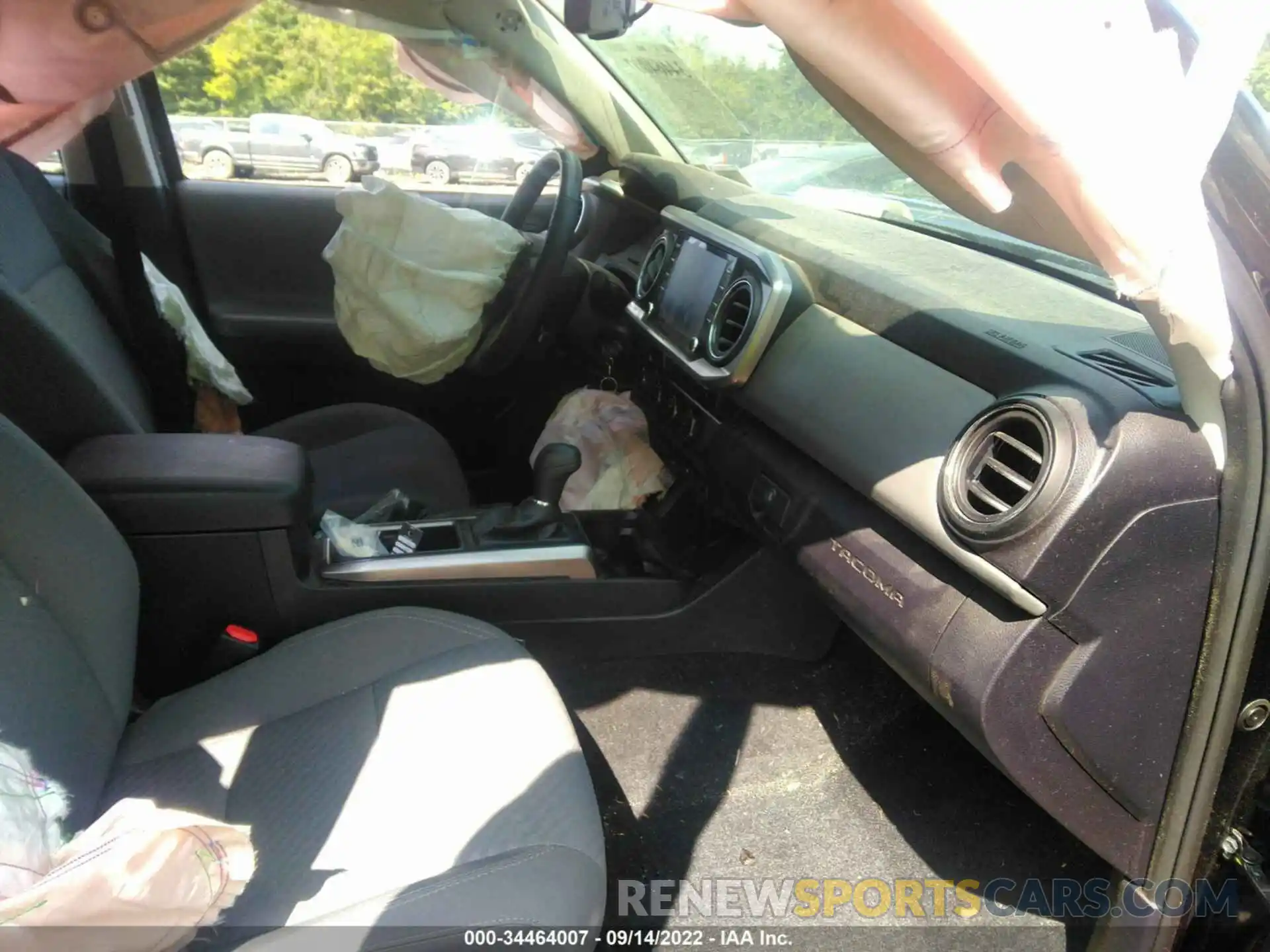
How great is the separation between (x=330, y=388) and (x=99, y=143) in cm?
71

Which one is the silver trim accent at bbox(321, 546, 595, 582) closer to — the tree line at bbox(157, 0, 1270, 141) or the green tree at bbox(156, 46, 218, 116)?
the tree line at bbox(157, 0, 1270, 141)

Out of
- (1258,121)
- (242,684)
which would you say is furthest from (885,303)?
(242,684)

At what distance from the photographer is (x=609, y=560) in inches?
71.3

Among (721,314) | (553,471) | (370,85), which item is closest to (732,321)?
(721,314)

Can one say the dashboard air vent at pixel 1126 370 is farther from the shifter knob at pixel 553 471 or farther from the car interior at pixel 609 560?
the shifter knob at pixel 553 471

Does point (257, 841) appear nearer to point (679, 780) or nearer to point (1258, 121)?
point (679, 780)

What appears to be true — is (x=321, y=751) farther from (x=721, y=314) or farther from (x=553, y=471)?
(x=721, y=314)

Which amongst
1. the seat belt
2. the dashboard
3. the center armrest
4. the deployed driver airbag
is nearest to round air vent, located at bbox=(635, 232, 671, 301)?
the dashboard

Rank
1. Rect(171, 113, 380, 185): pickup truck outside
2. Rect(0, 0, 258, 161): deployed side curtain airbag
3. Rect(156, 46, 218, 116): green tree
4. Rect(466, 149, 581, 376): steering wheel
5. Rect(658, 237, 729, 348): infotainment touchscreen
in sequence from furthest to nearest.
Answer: Rect(171, 113, 380, 185): pickup truck outside → Rect(156, 46, 218, 116): green tree → Rect(466, 149, 581, 376): steering wheel → Rect(658, 237, 729, 348): infotainment touchscreen → Rect(0, 0, 258, 161): deployed side curtain airbag

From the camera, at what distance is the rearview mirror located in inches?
59.9

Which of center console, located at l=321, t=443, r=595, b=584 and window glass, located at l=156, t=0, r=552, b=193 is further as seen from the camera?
window glass, located at l=156, t=0, r=552, b=193

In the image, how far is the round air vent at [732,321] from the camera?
1391 millimetres

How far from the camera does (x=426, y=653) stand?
134 cm

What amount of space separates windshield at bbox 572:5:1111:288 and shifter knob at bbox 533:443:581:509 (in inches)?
27.5
